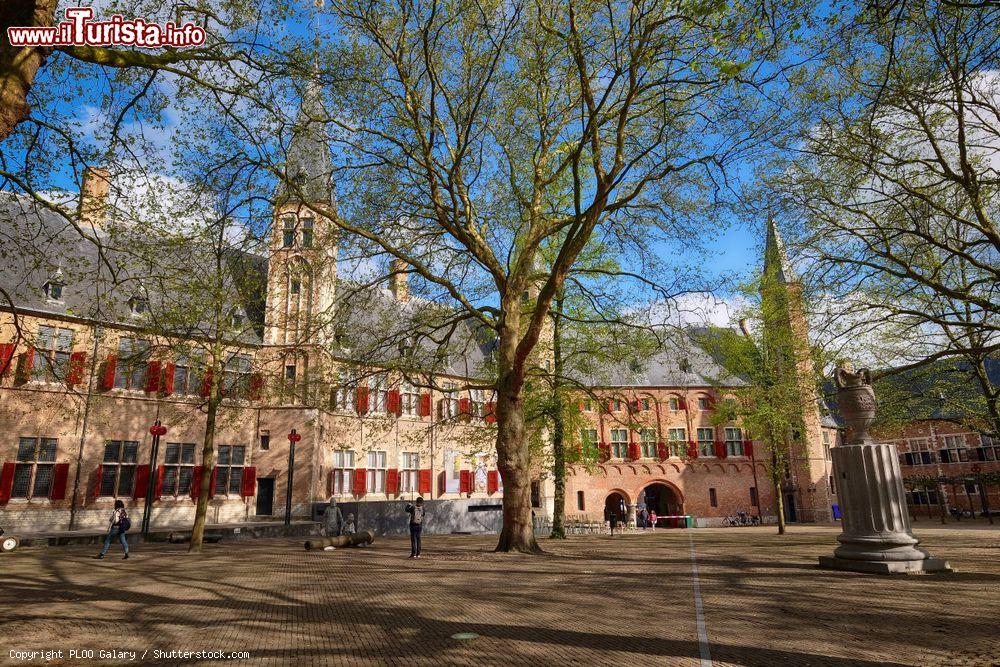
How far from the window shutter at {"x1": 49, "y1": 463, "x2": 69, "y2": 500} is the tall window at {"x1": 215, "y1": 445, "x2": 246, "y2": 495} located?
18.0ft

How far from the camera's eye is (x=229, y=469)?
82.8ft

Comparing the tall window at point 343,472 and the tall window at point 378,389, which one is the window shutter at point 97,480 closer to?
the tall window at point 343,472

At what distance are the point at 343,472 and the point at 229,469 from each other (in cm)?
531

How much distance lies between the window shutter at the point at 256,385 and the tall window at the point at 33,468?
10942mm

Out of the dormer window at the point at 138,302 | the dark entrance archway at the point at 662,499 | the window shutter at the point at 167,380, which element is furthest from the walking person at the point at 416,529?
the dark entrance archway at the point at 662,499

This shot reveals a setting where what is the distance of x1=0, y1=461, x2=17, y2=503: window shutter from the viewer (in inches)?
769

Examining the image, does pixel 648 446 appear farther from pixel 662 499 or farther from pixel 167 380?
pixel 167 380

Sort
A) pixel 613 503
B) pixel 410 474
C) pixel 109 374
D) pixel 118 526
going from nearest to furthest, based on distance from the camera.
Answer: pixel 118 526 → pixel 109 374 → pixel 410 474 → pixel 613 503

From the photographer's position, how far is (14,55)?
17.5ft

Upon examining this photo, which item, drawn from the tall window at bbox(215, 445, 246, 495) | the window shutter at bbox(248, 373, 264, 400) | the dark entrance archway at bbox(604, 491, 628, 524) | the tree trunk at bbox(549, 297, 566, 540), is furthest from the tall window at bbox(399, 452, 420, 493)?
the window shutter at bbox(248, 373, 264, 400)

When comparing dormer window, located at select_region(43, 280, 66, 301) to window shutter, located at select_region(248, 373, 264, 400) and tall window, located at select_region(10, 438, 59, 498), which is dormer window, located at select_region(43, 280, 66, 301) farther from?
window shutter, located at select_region(248, 373, 264, 400)

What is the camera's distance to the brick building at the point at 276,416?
13289mm

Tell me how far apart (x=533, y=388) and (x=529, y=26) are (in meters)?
11.3

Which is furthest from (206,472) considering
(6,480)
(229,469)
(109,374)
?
(229,469)
